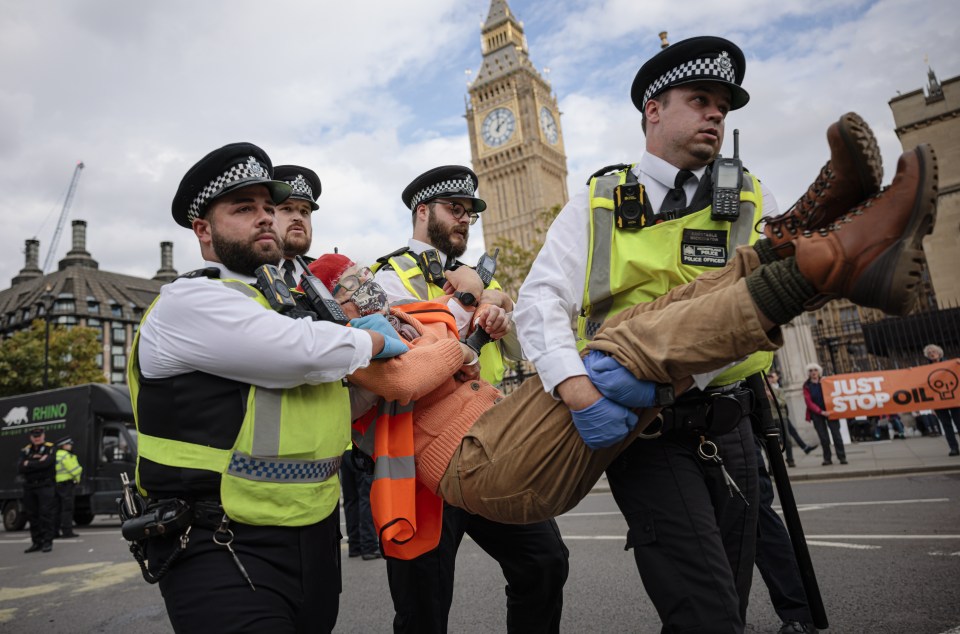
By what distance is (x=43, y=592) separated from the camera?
6.75 m

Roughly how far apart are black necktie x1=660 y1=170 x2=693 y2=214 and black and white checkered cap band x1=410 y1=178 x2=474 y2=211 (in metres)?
1.56

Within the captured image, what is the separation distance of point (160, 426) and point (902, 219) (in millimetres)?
2104

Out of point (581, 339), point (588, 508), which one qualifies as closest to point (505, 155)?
point (588, 508)

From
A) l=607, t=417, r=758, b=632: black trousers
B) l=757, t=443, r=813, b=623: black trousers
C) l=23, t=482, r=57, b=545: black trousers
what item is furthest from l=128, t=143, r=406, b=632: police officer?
l=23, t=482, r=57, b=545: black trousers

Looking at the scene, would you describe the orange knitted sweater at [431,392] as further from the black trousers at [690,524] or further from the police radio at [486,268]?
the police radio at [486,268]

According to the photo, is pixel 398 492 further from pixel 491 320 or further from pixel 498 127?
pixel 498 127

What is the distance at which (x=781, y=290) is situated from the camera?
167 cm

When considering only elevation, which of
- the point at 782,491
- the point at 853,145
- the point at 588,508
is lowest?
the point at 588,508

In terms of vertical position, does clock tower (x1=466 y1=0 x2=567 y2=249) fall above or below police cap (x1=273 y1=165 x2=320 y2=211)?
above

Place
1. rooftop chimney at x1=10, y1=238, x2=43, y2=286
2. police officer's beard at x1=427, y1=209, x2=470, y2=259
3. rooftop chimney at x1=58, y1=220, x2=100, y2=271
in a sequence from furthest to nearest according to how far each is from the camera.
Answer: rooftop chimney at x1=10, y1=238, x2=43, y2=286 < rooftop chimney at x1=58, y1=220, x2=100, y2=271 < police officer's beard at x1=427, y1=209, x2=470, y2=259

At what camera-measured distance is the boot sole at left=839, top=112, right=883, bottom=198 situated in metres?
1.62

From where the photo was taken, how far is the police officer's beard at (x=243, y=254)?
232cm

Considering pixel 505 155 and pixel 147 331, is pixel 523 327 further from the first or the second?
pixel 505 155

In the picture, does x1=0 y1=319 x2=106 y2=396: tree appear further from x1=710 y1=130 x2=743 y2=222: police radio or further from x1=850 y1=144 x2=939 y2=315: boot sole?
x1=850 y1=144 x2=939 y2=315: boot sole
